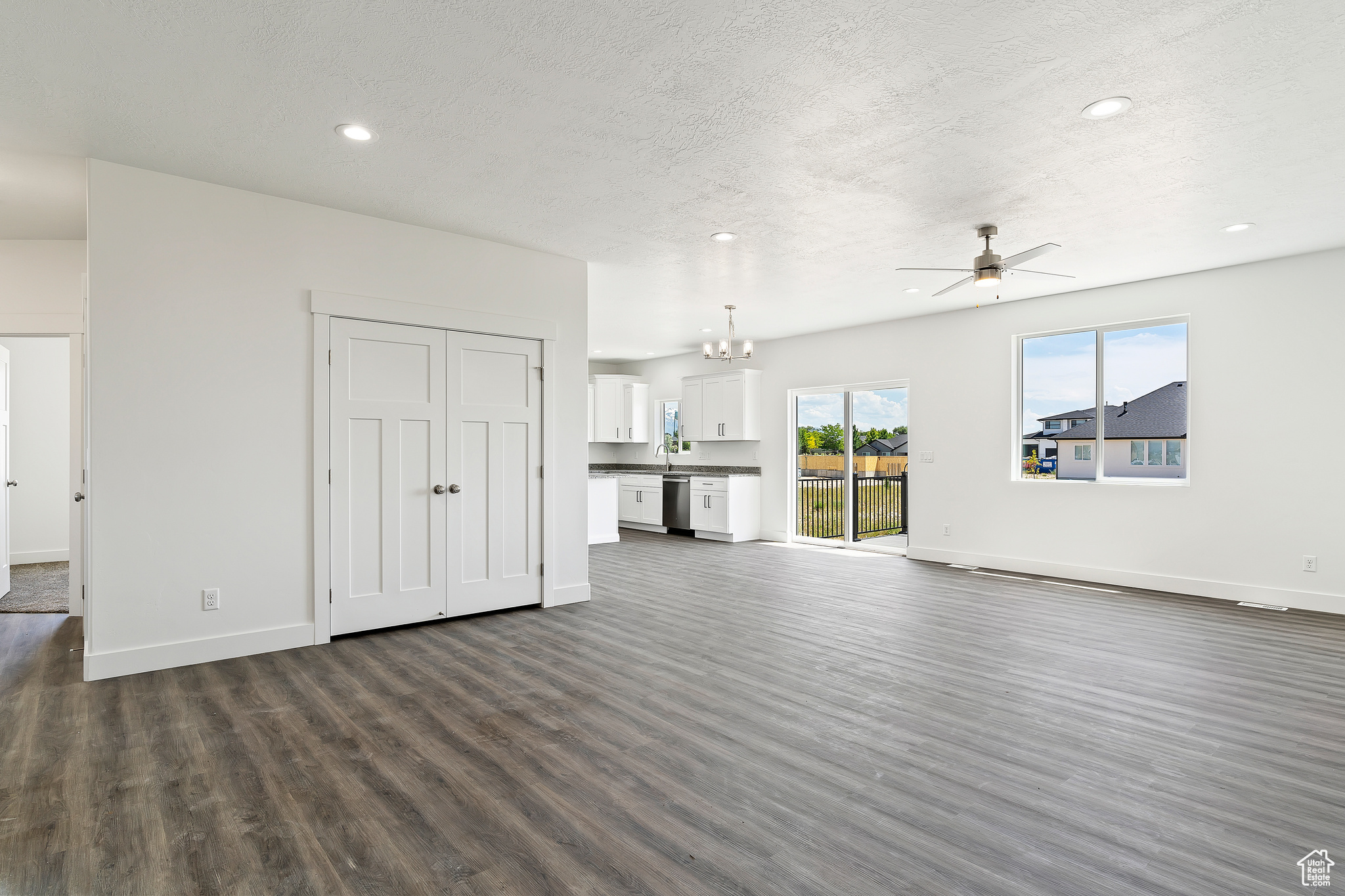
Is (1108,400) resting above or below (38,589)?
above

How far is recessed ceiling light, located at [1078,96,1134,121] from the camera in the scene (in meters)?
2.86

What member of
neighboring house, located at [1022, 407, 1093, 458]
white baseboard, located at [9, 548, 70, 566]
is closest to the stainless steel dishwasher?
neighboring house, located at [1022, 407, 1093, 458]

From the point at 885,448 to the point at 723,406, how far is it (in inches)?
94.2

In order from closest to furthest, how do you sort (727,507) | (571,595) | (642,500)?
1. (571,595)
2. (727,507)
3. (642,500)

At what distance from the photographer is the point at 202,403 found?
3781mm

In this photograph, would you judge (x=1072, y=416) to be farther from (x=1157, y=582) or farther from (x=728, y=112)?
(x=728, y=112)

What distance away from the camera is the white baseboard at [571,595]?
5219 millimetres

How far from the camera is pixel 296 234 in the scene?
13.4 feet

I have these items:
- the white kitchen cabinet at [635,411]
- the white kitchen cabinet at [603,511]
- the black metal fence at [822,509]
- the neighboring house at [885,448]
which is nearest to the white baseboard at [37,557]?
the white kitchen cabinet at [603,511]

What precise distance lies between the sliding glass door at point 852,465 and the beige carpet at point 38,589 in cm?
739

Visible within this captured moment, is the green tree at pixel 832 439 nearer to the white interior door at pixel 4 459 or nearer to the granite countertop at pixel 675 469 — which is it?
the granite countertop at pixel 675 469

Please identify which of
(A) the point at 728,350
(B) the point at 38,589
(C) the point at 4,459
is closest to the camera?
(C) the point at 4,459

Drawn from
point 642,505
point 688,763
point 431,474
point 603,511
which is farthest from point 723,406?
point 688,763

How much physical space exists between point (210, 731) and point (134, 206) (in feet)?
9.08
